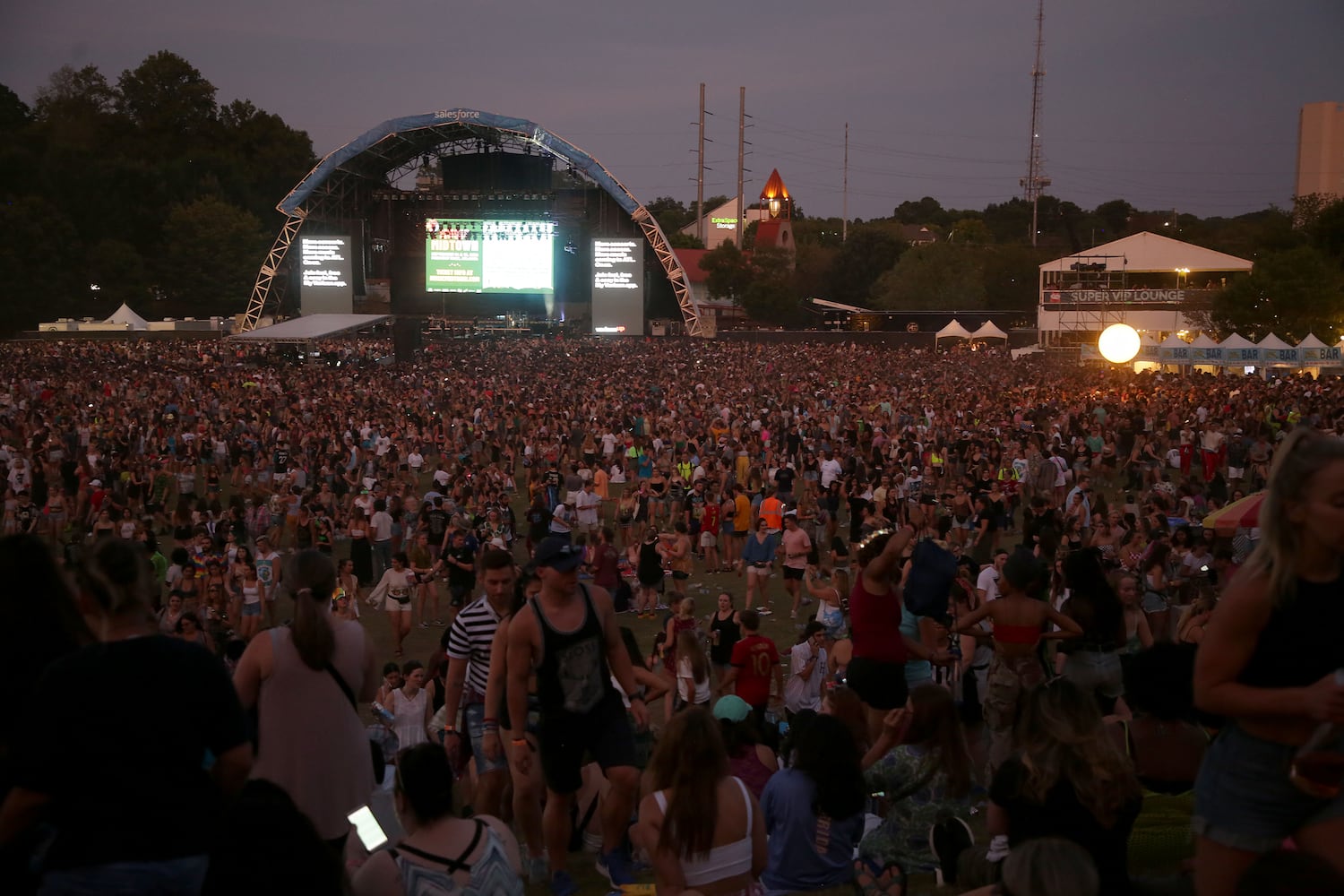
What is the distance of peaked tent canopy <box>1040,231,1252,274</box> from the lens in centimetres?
5275

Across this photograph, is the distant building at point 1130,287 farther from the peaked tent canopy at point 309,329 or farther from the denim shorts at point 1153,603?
the denim shorts at point 1153,603

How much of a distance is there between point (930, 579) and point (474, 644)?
2296 mm

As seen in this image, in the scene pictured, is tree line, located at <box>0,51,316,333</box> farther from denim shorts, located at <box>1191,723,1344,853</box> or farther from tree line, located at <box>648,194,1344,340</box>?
denim shorts, located at <box>1191,723,1344,853</box>

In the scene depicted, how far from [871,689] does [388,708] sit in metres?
2.99

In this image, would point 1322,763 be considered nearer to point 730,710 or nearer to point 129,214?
point 730,710

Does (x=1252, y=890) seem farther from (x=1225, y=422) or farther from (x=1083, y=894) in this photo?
(x=1225, y=422)

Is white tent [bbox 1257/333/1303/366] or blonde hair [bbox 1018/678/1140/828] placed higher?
white tent [bbox 1257/333/1303/366]

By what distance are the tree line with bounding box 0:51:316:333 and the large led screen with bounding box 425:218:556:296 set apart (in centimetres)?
1670

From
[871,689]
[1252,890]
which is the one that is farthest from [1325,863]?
[871,689]

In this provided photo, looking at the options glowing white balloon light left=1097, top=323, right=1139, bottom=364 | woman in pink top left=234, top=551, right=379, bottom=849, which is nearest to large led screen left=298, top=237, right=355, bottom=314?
glowing white balloon light left=1097, top=323, right=1139, bottom=364

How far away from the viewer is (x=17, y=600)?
8.58ft

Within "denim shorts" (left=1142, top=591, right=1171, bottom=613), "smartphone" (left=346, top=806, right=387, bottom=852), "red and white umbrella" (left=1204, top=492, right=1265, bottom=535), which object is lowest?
"denim shorts" (left=1142, top=591, right=1171, bottom=613)

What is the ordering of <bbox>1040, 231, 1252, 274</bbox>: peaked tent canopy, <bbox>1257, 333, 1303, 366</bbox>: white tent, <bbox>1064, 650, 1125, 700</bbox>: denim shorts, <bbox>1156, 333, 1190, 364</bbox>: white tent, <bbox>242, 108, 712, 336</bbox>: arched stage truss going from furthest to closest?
<bbox>1040, 231, 1252, 274</bbox>: peaked tent canopy, <bbox>242, 108, 712, 336</bbox>: arched stage truss, <bbox>1156, 333, 1190, 364</bbox>: white tent, <bbox>1257, 333, 1303, 366</bbox>: white tent, <bbox>1064, 650, 1125, 700</bbox>: denim shorts

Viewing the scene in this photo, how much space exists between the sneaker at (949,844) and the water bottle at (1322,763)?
2093 millimetres
